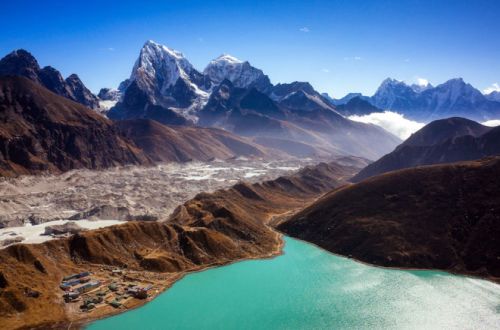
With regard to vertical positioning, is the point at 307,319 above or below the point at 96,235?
below

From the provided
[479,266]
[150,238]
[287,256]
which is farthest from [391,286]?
[150,238]

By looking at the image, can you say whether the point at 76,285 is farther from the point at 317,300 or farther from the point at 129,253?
the point at 317,300

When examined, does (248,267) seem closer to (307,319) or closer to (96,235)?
(307,319)

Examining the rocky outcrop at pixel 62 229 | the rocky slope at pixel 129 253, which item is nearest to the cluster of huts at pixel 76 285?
the rocky slope at pixel 129 253

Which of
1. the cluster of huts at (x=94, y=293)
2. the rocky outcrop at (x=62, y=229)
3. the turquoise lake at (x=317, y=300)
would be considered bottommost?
the turquoise lake at (x=317, y=300)

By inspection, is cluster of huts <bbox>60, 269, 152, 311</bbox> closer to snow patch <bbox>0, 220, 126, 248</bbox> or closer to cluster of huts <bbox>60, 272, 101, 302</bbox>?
cluster of huts <bbox>60, 272, 101, 302</bbox>

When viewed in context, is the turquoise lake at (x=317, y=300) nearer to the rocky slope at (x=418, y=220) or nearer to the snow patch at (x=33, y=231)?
the rocky slope at (x=418, y=220)

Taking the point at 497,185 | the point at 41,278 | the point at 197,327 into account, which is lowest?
the point at 197,327
